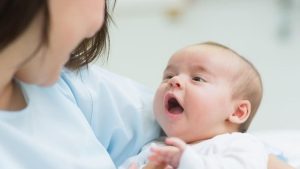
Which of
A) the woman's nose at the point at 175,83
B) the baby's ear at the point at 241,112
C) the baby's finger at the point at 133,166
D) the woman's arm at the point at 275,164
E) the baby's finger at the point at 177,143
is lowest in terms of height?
the baby's finger at the point at 133,166

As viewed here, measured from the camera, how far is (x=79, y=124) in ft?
3.04

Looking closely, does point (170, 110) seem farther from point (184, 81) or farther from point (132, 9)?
point (132, 9)

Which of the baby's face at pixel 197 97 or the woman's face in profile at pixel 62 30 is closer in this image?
the woman's face in profile at pixel 62 30

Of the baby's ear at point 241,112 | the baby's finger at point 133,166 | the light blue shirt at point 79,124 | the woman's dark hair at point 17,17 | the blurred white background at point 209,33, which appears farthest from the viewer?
the blurred white background at point 209,33

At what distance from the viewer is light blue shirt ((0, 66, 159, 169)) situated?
826 millimetres

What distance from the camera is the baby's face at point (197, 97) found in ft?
3.46

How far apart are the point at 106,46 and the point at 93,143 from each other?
20cm

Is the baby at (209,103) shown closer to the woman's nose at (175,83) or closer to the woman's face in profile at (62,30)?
the woman's nose at (175,83)

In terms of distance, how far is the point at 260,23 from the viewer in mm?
3020

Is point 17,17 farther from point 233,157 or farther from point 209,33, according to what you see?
point 209,33

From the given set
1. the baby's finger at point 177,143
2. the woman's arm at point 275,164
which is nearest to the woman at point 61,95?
the baby's finger at point 177,143

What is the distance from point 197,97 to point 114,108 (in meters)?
0.16

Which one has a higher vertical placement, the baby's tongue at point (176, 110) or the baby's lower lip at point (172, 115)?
the baby's lower lip at point (172, 115)

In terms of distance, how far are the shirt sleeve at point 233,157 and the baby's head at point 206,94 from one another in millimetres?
92
